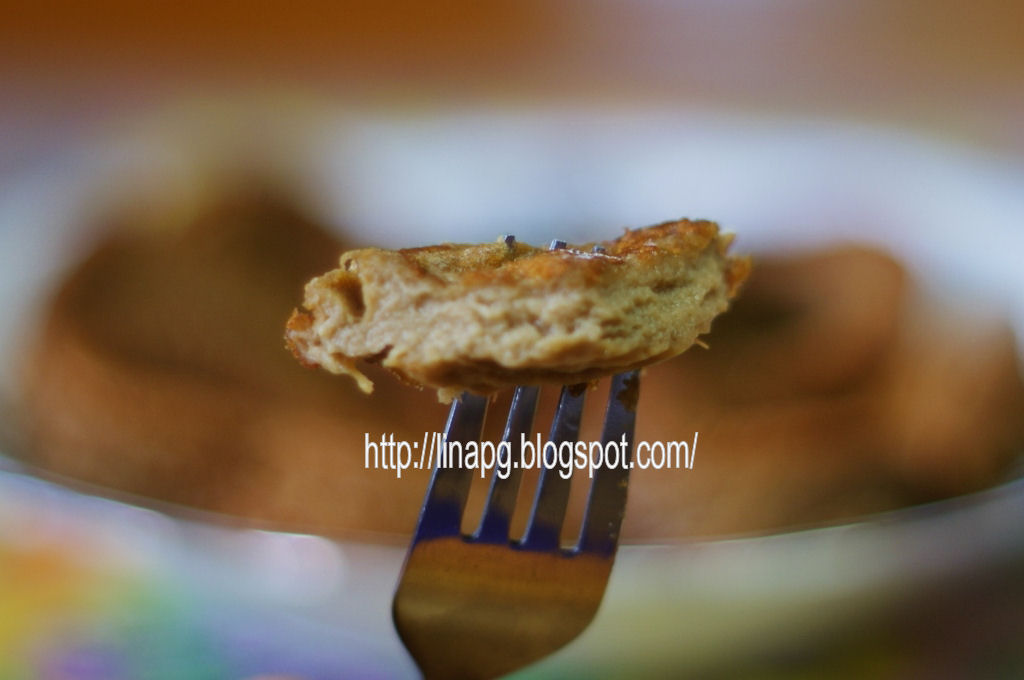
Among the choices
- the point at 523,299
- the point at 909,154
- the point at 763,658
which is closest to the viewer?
the point at 523,299

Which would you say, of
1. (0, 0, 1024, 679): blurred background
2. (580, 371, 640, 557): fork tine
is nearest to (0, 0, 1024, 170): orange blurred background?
(0, 0, 1024, 679): blurred background

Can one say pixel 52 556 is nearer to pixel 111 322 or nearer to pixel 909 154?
pixel 111 322

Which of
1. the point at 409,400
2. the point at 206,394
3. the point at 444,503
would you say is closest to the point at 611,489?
the point at 444,503

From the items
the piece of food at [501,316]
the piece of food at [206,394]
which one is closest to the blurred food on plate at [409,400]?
the piece of food at [206,394]

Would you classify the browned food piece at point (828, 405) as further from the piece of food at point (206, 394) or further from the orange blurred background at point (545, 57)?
the orange blurred background at point (545, 57)

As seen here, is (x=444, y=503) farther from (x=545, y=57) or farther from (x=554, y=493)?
(x=545, y=57)

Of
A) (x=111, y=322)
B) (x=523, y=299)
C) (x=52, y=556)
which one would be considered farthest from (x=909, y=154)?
(x=52, y=556)

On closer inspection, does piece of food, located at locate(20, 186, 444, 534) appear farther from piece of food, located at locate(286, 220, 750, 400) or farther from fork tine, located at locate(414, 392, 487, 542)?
piece of food, located at locate(286, 220, 750, 400)
